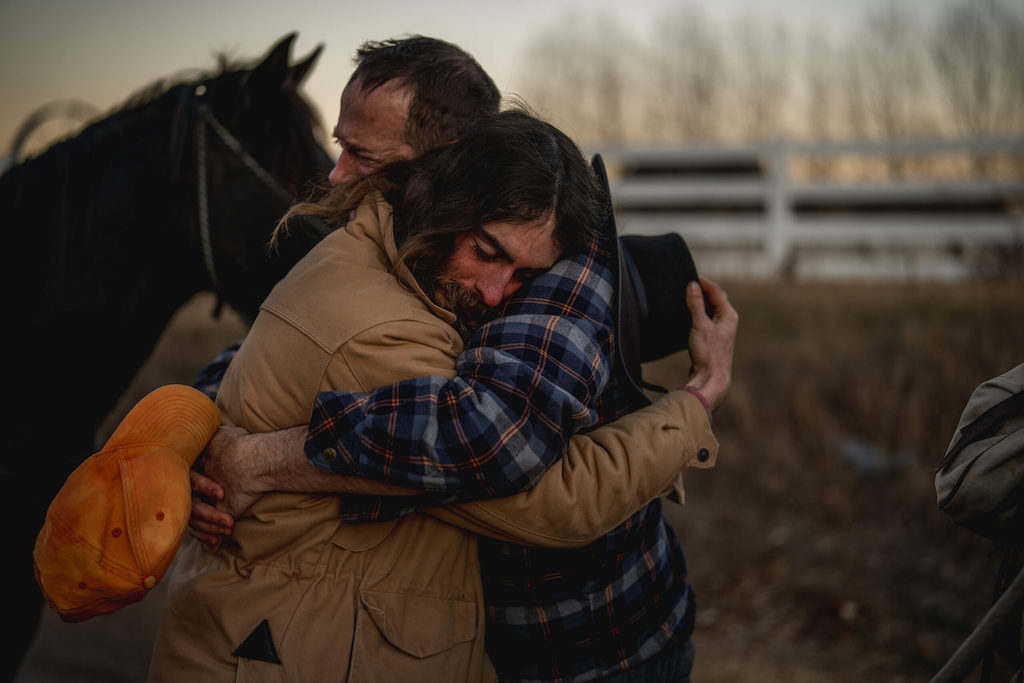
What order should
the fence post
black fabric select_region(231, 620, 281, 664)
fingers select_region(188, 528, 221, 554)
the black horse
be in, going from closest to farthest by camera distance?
black fabric select_region(231, 620, 281, 664)
fingers select_region(188, 528, 221, 554)
the black horse
the fence post

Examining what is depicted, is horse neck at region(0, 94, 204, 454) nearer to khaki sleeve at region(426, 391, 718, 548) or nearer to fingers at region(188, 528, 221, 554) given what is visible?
fingers at region(188, 528, 221, 554)

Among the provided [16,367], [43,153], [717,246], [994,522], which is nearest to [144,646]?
[16,367]

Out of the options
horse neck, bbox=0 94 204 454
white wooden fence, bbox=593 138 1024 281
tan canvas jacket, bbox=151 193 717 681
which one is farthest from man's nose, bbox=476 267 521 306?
white wooden fence, bbox=593 138 1024 281

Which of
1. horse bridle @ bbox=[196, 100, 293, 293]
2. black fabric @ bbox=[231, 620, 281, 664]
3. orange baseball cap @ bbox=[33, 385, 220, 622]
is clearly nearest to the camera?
orange baseball cap @ bbox=[33, 385, 220, 622]

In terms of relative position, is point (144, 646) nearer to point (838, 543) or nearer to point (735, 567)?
point (735, 567)

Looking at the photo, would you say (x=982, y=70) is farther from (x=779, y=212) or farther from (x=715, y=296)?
(x=715, y=296)

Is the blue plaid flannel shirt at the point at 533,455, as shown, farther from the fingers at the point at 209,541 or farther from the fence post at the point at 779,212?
the fence post at the point at 779,212

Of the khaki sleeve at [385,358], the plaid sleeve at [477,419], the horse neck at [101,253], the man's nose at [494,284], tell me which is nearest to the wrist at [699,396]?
the plaid sleeve at [477,419]

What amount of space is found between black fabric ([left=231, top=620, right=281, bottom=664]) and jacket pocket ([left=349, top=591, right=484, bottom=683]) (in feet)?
0.49

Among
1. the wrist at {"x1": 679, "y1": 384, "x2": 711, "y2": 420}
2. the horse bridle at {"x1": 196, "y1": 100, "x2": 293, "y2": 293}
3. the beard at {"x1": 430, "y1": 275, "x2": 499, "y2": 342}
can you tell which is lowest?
the wrist at {"x1": 679, "y1": 384, "x2": 711, "y2": 420}

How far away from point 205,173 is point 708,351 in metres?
1.58

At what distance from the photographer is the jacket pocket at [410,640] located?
1.56 m

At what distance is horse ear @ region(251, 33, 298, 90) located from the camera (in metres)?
2.54

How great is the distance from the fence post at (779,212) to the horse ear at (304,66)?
7.56 meters
